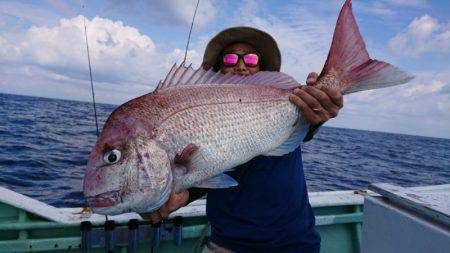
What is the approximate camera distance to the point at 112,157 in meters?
1.71

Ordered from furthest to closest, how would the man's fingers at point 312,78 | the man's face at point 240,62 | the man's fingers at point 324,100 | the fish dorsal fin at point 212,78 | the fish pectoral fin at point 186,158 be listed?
the man's face at point 240,62 → the man's fingers at point 312,78 → the man's fingers at point 324,100 → the fish dorsal fin at point 212,78 → the fish pectoral fin at point 186,158

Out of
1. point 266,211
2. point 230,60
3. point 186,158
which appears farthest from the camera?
point 230,60

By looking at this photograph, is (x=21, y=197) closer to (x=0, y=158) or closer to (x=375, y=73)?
(x=375, y=73)

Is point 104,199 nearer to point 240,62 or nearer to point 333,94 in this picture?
point 333,94

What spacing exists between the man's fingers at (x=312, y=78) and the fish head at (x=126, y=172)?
124 cm

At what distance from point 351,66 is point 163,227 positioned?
2.48 m

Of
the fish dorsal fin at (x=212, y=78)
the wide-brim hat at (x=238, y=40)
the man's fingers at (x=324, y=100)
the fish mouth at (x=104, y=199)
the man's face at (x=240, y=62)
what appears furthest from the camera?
the wide-brim hat at (x=238, y=40)

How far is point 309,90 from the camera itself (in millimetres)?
2256

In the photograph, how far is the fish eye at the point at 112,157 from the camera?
1.71 metres

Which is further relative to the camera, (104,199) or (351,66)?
(351,66)

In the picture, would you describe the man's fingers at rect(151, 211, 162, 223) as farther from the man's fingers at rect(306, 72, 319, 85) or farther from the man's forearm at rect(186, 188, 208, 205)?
the man's fingers at rect(306, 72, 319, 85)

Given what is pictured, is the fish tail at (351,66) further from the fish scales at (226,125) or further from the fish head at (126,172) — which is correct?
the fish head at (126,172)

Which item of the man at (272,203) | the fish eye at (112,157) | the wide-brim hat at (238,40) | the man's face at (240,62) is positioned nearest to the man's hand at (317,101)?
the man at (272,203)

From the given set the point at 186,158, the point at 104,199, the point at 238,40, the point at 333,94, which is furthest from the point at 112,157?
the point at 238,40
